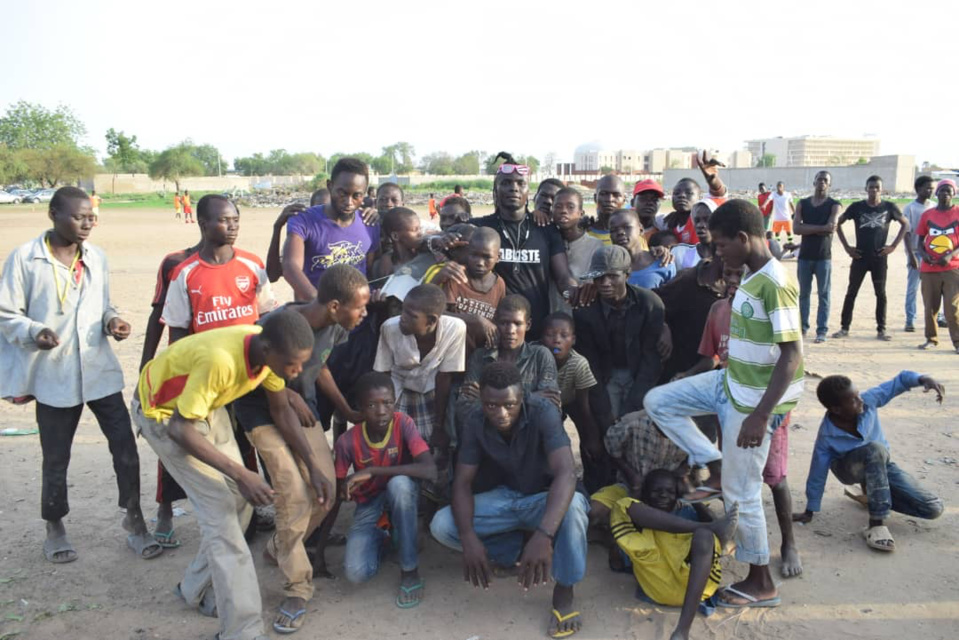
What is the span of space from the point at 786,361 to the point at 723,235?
0.65 m

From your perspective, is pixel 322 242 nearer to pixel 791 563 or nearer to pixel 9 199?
pixel 791 563

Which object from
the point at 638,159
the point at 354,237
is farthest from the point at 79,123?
the point at 354,237

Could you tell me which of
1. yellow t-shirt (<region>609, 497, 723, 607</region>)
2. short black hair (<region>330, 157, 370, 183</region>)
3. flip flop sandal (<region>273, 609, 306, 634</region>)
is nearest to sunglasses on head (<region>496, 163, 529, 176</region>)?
short black hair (<region>330, 157, 370, 183</region>)

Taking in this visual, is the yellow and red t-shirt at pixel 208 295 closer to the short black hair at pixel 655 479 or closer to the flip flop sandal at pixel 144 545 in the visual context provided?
the flip flop sandal at pixel 144 545

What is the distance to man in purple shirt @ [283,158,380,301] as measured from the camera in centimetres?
461

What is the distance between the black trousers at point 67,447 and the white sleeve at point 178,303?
640 millimetres

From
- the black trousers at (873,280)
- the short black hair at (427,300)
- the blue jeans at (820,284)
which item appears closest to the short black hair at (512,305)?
the short black hair at (427,300)

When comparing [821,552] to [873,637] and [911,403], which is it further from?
[911,403]

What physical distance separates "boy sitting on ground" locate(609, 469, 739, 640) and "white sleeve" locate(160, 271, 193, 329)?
2569mm

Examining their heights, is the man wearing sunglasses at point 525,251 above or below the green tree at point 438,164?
below

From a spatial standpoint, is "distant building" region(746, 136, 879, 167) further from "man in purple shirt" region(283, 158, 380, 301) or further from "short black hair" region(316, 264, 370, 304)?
"short black hair" region(316, 264, 370, 304)

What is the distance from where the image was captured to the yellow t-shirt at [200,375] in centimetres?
307

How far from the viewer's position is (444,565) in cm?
396

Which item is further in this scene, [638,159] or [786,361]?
[638,159]
